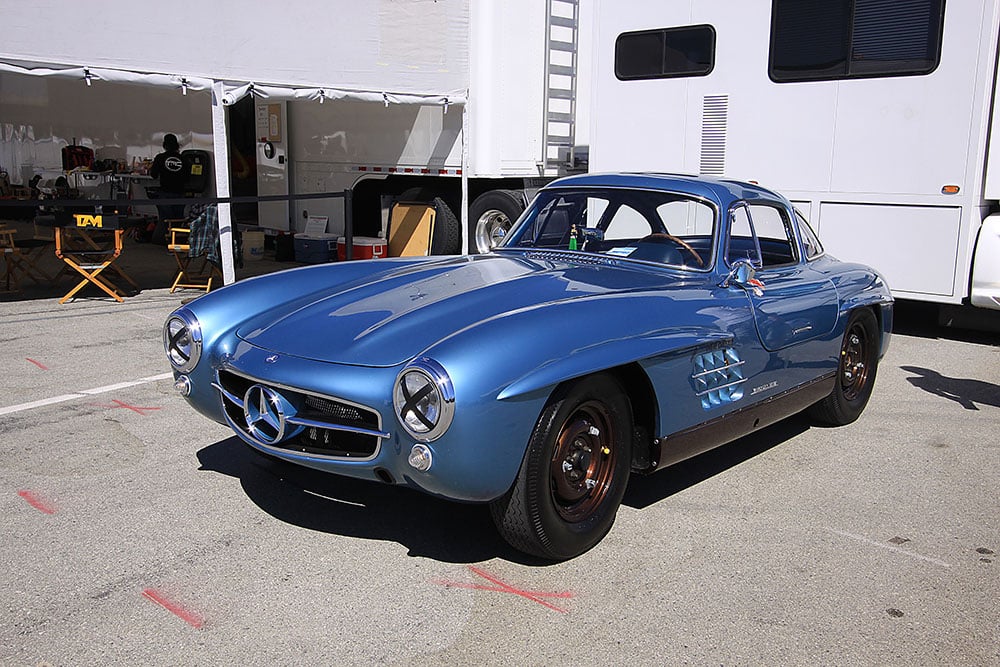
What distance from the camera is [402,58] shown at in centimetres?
1046

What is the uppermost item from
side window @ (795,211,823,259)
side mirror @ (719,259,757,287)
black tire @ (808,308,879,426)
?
side window @ (795,211,823,259)

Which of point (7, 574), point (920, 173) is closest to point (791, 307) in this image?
point (7, 574)

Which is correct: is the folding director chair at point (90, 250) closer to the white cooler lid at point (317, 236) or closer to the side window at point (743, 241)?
the white cooler lid at point (317, 236)

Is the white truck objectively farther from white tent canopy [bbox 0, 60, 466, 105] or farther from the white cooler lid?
the white cooler lid

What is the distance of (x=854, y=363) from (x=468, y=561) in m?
3.16

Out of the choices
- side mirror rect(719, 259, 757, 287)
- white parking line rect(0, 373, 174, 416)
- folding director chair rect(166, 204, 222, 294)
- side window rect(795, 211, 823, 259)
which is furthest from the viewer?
folding director chair rect(166, 204, 222, 294)

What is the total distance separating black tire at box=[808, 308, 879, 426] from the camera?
555cm

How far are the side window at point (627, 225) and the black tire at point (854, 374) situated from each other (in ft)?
4.59

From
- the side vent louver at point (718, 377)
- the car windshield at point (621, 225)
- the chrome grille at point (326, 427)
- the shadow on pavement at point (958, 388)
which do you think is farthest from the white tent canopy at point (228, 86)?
the side vent louver at point (718, 377)

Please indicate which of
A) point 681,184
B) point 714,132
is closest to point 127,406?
point 681,184

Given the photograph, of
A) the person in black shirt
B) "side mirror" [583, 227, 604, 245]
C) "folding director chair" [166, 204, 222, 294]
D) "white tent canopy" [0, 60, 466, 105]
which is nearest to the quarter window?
"white tent canopy" [0, 60, 466, 105]

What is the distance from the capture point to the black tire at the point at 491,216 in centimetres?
1130

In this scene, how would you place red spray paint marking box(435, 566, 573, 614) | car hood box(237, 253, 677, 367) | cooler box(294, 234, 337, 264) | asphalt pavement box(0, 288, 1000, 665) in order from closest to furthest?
1. asphalt pavement box(0, 288, 1000, 665)
2. red spray paint marking box(435, 566, 573, 614)
3. car hood box(237, 253, 677, 367)
4. cooler box(294, 234, 337, 264)

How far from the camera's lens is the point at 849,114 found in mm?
8539
